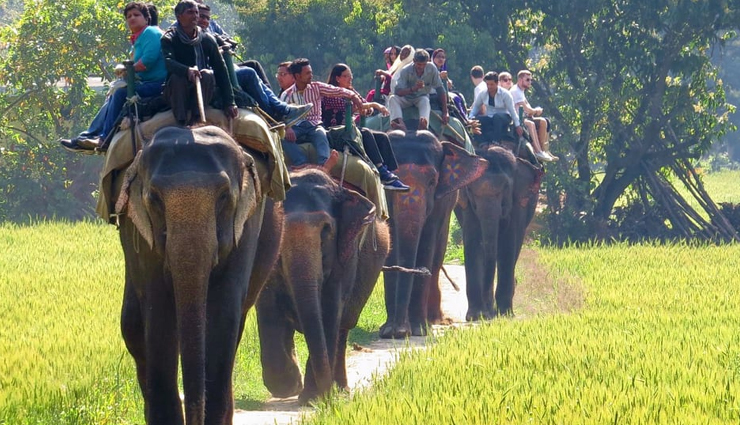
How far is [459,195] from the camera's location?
18781 millimetres

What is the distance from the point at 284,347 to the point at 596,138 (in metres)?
17.7

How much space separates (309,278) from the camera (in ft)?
36.3

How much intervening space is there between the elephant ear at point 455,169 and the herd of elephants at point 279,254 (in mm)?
16

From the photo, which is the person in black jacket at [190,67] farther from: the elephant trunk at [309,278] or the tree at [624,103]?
the tree at [624,103]

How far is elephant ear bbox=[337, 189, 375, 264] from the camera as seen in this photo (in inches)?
458

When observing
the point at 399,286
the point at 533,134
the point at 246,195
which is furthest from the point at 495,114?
the point at 246,195

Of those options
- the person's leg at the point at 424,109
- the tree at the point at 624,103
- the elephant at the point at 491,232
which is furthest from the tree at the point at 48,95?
the person's leg at the point at 424,109

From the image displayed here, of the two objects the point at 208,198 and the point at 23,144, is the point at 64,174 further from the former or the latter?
the point at 208,198

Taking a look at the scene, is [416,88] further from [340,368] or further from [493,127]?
[340,368]

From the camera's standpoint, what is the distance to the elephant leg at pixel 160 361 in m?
8.09

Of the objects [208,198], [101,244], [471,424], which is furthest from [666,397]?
[101,244]

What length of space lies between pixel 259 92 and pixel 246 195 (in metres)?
1.80

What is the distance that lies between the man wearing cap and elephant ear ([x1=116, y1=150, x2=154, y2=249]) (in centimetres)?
852

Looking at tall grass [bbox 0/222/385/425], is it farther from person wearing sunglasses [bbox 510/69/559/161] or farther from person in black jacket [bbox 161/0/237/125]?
person wearing sunglasses [bbox 510/69/559/161]
